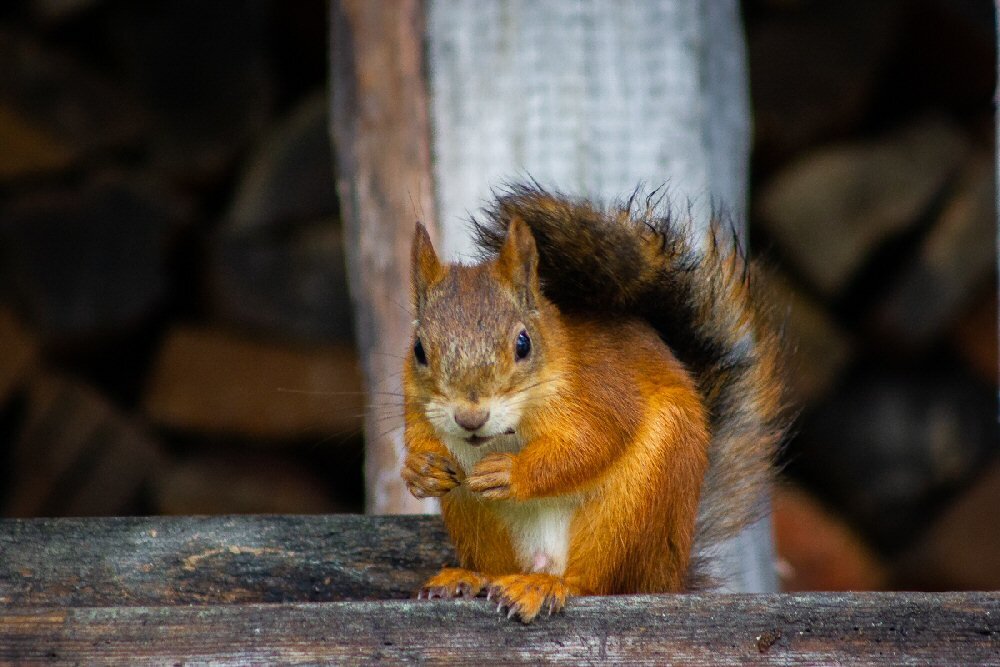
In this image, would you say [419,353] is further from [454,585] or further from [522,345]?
[454,585]

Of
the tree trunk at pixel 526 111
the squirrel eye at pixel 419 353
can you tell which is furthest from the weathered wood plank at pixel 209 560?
the tree trunk at pixel 526 111

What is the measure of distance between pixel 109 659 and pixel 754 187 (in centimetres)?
184

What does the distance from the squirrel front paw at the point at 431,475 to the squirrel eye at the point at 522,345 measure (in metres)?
0.12

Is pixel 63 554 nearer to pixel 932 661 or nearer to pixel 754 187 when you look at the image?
pixel 932 661

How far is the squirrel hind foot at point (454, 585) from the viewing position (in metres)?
1.29

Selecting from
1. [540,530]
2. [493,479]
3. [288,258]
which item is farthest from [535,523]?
[288,258]

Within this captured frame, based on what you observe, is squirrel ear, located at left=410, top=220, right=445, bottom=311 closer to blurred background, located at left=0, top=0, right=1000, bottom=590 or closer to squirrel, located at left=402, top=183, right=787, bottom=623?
squirrel, located at left=402, top=183, right=787, bottom=623

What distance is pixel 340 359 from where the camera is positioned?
2.64 meters

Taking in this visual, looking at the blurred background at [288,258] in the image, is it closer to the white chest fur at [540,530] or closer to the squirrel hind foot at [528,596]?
the white chest fur at [540,530]

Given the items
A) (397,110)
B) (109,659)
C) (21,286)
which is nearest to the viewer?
(109,659)

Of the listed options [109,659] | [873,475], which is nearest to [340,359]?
[873,475]

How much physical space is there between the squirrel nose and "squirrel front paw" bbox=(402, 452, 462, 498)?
6 centimetres

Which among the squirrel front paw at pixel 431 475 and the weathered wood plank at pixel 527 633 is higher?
the squirrel front paw at pixel 431 475

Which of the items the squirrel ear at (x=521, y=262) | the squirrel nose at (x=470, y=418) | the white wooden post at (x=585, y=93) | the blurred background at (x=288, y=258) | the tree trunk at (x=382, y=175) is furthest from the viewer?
the blurred background at (x=288, y=258)
